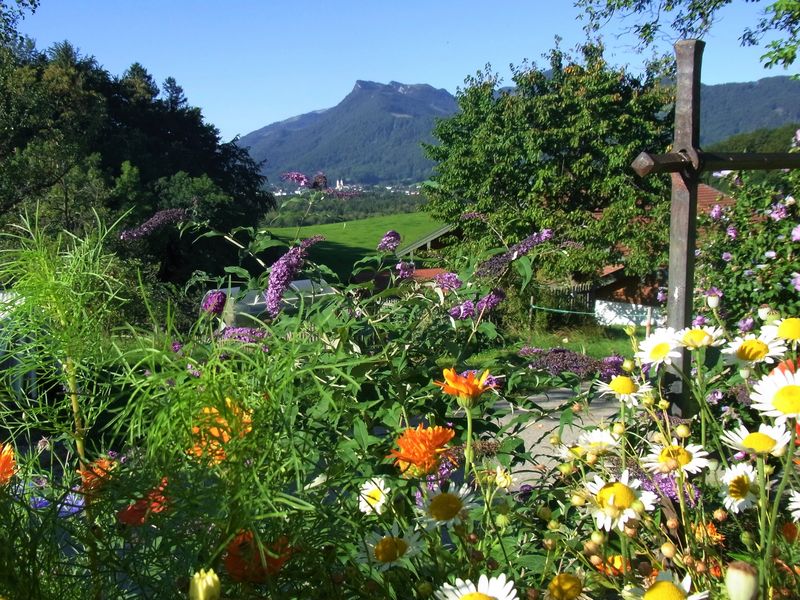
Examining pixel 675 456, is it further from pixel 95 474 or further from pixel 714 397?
pixel 714 397

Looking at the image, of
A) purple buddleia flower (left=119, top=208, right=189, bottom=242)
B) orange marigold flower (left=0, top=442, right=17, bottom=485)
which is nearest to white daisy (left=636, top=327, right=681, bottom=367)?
orange marigold flower (left=0, top=442, right=17, bottom=485)

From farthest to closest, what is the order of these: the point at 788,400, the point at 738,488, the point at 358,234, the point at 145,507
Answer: the point at 358,234 → the point at 738,488 → the point at 788,400 → the point at 145,507

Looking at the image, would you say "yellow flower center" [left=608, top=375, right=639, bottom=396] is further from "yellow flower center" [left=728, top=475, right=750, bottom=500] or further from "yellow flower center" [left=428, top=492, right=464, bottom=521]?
"yellow flower center" [left=428, top=492, right=464, bottom=521]

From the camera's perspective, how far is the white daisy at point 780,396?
946mm

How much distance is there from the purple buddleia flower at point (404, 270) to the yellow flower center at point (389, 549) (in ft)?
4.88

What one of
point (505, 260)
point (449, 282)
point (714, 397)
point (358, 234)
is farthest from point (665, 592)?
point (358, 234)

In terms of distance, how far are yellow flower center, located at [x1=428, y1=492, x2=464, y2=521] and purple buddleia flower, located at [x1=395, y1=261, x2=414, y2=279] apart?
141 cm

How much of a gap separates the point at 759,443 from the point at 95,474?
81 cm

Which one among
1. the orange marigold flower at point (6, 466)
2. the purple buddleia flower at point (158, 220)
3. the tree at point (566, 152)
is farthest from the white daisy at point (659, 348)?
the tree at point (566, 152)

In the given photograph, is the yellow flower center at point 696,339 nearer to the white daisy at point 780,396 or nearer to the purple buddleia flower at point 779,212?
the white daisy at point 780,396

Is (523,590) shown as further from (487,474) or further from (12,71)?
(12,71)

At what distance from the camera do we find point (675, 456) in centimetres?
108

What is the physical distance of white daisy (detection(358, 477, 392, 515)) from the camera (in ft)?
3.50

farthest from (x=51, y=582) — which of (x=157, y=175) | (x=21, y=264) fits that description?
(x=157, y=175)
